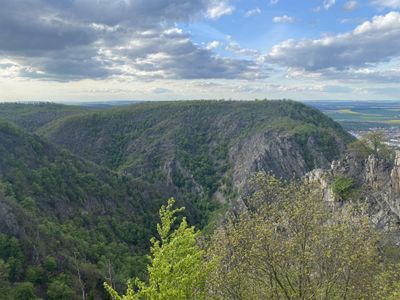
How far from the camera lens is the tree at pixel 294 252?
69.5 feet

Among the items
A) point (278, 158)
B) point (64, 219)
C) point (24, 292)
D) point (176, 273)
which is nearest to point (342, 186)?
point (176, 273)

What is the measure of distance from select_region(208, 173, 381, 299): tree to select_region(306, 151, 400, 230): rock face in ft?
116

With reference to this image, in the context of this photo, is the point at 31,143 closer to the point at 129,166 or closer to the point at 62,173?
the point at 62,173

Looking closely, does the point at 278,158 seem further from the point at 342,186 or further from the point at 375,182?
the point at 342,186

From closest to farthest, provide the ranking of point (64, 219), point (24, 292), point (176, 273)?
point (176, 273) < point (24, 292) < point (64, 219)

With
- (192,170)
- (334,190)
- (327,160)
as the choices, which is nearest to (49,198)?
(334,190)

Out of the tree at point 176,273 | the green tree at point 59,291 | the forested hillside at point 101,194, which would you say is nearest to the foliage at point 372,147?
the forested hillside at point 101,194

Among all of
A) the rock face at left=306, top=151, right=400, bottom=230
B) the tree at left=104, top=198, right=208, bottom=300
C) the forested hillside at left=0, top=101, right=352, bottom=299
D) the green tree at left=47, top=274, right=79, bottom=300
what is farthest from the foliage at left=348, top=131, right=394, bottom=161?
the tree at left=104, top=198, right=208, bottom=300

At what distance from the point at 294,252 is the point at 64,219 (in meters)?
80.8

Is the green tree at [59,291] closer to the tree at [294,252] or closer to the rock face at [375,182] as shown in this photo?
the tree at [294,252]

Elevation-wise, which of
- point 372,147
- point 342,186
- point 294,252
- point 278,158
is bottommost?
point 278,158

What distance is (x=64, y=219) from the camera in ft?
302

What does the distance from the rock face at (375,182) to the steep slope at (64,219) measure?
1711 inches

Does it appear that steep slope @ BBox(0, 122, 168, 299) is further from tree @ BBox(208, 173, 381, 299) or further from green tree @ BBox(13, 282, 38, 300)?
tree @ BBox(208, 173, 381, 299)
